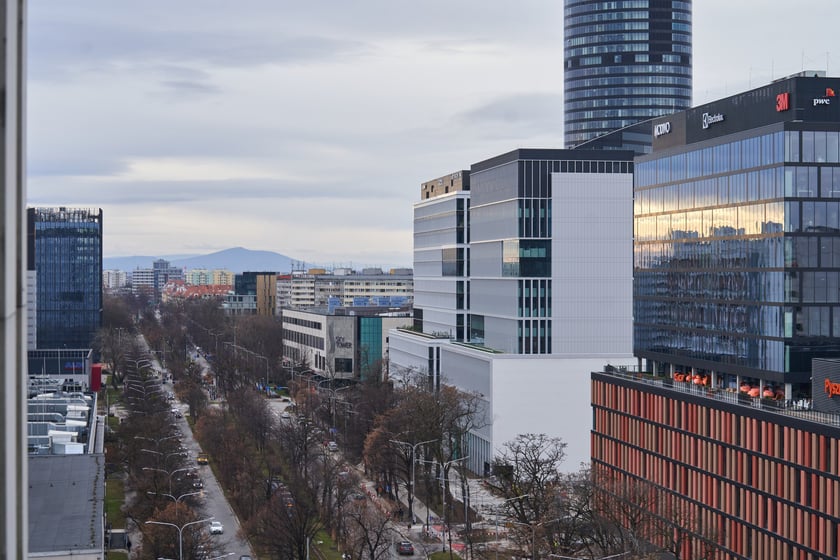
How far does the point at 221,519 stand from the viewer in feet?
336

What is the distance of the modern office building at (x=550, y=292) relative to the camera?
119 meters

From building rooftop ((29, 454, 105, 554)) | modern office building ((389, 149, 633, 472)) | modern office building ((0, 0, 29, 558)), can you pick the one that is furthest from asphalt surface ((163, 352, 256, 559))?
modern office building ((0, 0, 29, 558))

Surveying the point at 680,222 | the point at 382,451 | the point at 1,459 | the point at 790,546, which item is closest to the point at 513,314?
the point at 382,451

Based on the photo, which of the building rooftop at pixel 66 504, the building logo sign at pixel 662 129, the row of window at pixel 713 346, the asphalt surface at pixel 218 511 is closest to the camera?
the building rooftop at pixel 66 504

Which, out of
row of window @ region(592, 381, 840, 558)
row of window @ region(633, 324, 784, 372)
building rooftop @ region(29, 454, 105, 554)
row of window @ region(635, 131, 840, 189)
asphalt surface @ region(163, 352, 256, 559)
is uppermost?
row of window @ region(635, 131, 840, 189)

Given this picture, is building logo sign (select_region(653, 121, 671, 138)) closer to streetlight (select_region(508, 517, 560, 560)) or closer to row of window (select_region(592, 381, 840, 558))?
row of window (select_region(592, 381, 840, 558))

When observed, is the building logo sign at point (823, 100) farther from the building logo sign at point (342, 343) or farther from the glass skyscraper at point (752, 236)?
the building logo sign at point (342, 343)

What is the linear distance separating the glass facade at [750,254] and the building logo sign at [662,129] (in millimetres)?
2502

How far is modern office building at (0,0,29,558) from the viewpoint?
27.4ft

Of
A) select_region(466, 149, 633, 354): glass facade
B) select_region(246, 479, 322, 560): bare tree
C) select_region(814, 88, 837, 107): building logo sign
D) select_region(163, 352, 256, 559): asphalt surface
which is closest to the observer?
select_region(814, 88, 837, 107): building logo sign

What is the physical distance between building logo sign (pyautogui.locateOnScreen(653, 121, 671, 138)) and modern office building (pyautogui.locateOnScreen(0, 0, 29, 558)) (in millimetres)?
84638

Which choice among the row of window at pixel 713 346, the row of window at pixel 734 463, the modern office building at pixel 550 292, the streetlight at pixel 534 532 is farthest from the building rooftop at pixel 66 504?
the modern office building at pixel 550 292

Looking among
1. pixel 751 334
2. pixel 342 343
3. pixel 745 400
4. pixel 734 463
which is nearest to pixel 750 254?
pixel 751 334

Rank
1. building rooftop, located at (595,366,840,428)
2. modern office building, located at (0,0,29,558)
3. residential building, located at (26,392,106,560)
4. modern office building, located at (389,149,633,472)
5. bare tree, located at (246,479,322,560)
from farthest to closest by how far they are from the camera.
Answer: modern office building, located at (389,149,633,472) < bare tree, located at (246,479,322,560) < residential building, located at (26,392,106,560) < building rooftop, located at (595,366,840,428) < modern office building, located at (0,0,29,558)
